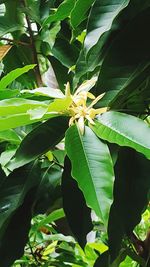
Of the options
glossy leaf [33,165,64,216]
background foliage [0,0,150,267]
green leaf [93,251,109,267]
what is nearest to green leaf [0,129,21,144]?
background foliage [0,0,150,267]

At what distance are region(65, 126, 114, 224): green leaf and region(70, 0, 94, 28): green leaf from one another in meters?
0.18

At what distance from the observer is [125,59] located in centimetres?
59

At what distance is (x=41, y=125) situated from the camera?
568 millimetres

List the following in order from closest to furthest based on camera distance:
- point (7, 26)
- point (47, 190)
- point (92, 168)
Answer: point (92, 168) → point (47, 190) → point (7, 26)

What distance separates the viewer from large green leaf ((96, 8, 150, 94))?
577 millimetres

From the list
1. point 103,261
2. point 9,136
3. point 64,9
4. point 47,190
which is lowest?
point 103,261

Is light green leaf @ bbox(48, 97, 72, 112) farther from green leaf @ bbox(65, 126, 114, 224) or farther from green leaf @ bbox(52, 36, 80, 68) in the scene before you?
green leaf @ bbox(52, 36, 80, 68)

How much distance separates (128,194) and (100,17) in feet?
0.76

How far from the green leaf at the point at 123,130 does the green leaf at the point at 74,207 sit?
101 mm

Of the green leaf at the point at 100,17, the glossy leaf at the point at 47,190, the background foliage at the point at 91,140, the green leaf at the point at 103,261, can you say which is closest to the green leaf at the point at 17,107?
the background foliage at the point at 91,140

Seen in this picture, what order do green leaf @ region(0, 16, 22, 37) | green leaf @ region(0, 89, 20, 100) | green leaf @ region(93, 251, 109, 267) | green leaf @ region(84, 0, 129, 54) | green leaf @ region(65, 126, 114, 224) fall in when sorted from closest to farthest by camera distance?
green leaf @ region(65, 126, 114, 224)
green leaf @ region(84, 0, 129, 54)
green leaf @ region(0, 89, 20, 100)
green leaf @ region(93, 251, 109, 267)
green leaf @ region(0, 16, 22, 37)

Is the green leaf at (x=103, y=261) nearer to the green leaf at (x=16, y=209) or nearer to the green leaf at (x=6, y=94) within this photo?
the green leaf at (x=16, y=209)

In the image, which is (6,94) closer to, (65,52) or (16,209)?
(16,209)

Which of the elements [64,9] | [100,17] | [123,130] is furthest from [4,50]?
[123,130]
